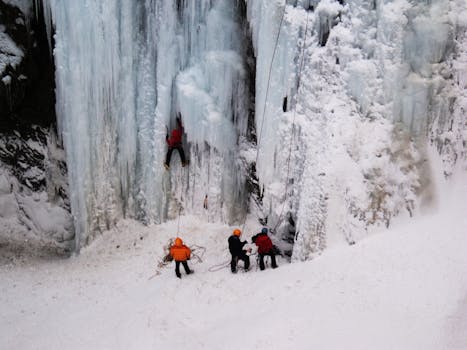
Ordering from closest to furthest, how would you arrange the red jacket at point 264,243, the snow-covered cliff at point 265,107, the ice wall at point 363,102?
the ice wall at point 363,102, the snow-covered cliff at point 265,107, the red jacket at point 264,243

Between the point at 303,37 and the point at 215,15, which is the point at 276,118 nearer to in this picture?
the point at 303,37

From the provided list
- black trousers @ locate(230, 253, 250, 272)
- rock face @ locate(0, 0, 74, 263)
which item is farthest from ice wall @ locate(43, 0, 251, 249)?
rock face @ locate(0, 0, 74, 263)

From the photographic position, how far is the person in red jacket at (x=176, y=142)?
13312mm

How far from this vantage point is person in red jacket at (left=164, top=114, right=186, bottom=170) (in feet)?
43.7

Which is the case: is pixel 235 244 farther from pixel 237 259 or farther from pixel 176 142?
pixel 176 142

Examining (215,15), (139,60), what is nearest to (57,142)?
(139,60)

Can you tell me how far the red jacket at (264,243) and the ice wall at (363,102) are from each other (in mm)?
604

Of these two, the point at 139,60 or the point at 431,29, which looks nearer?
the point at 431,29

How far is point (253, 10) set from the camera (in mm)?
12055

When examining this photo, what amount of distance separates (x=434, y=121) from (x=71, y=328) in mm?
8530

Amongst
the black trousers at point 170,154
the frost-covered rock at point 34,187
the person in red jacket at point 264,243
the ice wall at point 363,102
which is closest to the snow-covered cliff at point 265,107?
the ice wall at point 363,102

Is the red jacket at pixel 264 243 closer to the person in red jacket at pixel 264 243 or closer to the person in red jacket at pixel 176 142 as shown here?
the person in red jacket at pixel 264 243

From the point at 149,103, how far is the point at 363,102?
5.99 metres

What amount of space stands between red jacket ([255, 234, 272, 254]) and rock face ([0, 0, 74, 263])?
26.4 ft
